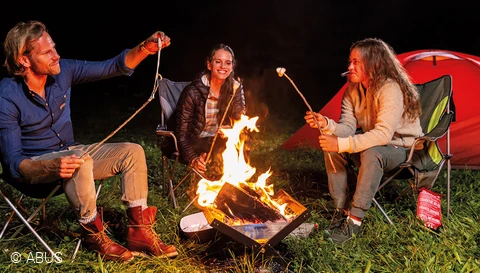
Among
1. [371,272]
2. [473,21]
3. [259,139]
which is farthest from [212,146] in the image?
[473,21]

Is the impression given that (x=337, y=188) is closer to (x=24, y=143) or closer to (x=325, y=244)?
(x=325, y=244)

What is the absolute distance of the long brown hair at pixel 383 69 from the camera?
11.1 feet

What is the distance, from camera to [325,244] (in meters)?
3.18

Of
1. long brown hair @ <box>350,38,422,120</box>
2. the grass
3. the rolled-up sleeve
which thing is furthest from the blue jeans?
the rolled-up sleeve

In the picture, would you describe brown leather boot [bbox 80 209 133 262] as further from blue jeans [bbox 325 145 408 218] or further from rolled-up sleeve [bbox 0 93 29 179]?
blue jeans [bbox 325 145 408 218]

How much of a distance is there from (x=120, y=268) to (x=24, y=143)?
92 cm

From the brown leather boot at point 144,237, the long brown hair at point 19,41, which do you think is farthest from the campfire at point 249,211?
the long brown hair at point 19,41

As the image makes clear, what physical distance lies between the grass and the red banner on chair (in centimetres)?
5

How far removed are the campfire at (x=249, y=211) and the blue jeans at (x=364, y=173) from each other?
0.51 m

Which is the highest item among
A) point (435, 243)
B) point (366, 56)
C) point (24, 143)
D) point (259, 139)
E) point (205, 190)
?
point (366, 56)

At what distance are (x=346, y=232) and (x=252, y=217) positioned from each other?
0.70m

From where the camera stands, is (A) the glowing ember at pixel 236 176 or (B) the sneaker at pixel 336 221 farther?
(B) the sneaker at pixel 336 221

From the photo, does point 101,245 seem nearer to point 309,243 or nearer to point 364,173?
point 309,243

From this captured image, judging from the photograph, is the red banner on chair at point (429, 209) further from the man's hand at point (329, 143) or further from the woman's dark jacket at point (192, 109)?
the woman's dark jacket at point (192, 109)
